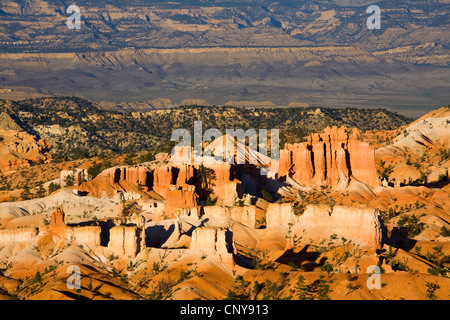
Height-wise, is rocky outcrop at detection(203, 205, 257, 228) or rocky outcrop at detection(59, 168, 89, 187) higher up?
rocky outcrop at detection(59, 168, 89, 187)

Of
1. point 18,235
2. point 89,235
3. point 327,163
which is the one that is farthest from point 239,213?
point 327,163

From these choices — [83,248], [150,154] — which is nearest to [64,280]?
[83,248]

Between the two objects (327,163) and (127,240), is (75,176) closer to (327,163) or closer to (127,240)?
(327,163)

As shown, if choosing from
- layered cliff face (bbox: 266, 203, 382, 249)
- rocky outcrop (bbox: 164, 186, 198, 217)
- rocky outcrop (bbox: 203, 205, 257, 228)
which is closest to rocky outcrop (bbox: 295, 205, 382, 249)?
layered cliff face (bbox: 266, 203, 382, 249)

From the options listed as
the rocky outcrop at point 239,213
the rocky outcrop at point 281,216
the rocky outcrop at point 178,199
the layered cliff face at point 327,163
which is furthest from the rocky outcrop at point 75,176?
the rocky outcrop at point 281,216

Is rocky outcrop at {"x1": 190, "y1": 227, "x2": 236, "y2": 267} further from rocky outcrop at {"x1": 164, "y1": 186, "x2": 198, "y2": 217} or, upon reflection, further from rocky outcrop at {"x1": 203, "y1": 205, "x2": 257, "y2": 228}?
rocky outcrop at {"x1": 164, "y1": 186, "x2": 198, "y2": 217}
